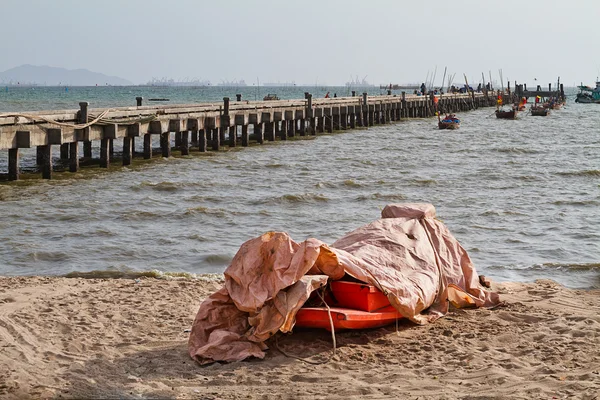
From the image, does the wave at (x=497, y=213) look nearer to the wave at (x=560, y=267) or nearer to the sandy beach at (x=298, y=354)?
the wave at (x=560, y=267)

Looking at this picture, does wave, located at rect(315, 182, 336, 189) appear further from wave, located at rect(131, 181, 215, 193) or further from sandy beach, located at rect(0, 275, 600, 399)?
sandy beach, located at rect(0, 275, 600, 399)

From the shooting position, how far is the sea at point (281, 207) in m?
12.8

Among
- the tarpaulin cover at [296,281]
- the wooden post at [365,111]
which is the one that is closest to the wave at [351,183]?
the tarpaulin cover at [296,281]

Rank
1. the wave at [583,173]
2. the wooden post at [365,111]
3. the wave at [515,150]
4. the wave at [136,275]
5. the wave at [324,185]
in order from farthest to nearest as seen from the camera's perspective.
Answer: the wooden post at [365,111] → the wave at [515,150] → the wave at [583,173] → the wave at [324,185] → the wave at [136,275]

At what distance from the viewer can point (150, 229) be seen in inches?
599

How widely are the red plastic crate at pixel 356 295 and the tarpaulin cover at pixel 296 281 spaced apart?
0.24 ft

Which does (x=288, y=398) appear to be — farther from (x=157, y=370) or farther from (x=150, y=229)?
(x=150, y=229)

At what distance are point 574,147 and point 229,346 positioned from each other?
3399cm

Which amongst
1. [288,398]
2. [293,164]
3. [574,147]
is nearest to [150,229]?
[288,398]

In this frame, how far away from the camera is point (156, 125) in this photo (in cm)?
2522

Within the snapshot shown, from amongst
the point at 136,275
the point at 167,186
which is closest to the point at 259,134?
the point at 167,186

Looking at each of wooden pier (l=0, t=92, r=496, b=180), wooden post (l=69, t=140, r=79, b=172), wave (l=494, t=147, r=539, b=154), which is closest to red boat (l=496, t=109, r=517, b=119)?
wooden pier (l=0, t=92, r=496, b=180)

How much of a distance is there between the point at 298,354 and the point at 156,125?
60.1 feet

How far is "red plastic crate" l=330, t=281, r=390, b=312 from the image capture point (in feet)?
27.0
